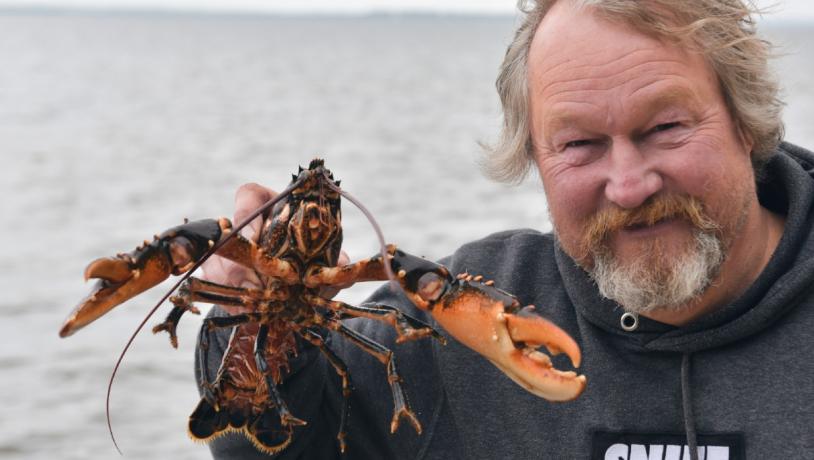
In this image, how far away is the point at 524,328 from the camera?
2518mm

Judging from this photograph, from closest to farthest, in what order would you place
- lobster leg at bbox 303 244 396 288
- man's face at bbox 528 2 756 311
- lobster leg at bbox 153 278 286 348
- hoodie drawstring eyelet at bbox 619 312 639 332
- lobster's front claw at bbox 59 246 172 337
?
lobster's front claw at bbox 59 246 172 337 < lobster leg at bbox 303 244 396 288 < lobster leg at bbox 153 278 286 348 < man's face at bbox 528 2 756 311 < hoodie drawstring eyelet at bbox 619 312 639 332

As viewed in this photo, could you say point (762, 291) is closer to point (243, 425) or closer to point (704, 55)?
point (704, 55)

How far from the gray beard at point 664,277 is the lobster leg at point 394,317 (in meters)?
0.65

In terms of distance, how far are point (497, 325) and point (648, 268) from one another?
2.80ft

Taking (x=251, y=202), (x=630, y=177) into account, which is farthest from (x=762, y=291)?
(x=251, y=202)

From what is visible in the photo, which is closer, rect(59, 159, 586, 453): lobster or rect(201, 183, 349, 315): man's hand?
rect(59, 159, 586, 453): lobster

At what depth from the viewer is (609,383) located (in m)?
3.41

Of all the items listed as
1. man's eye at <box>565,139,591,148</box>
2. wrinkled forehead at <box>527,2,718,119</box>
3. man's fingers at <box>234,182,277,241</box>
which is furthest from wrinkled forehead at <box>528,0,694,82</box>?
man's fingers at <box>234,182,277,241</box>

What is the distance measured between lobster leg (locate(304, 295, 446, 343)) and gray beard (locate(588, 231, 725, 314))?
2.13 ft

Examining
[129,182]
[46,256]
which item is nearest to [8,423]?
[46,256]

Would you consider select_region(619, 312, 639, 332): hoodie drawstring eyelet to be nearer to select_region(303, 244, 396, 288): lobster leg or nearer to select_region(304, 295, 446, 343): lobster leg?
select_region(304, 295, 446, 343): lobster leg

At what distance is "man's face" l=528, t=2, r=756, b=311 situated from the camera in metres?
3.16

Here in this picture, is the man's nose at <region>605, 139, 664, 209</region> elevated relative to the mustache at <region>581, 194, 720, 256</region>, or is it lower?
elevated

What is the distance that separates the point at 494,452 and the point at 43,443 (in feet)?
18.3
